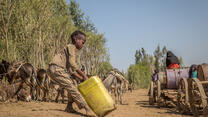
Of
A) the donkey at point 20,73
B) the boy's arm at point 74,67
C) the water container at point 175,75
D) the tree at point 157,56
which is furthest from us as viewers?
the tree at point 157,56

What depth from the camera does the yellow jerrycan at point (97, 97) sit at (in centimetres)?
478

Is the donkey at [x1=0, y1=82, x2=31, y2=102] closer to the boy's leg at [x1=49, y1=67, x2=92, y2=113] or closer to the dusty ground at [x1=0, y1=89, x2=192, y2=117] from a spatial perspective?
the dusty ground at [x1=0, y1=89, x2=192, y2=117]

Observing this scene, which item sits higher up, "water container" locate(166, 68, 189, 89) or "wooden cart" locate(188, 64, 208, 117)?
"water container" locate(166, 68, 189, 89)

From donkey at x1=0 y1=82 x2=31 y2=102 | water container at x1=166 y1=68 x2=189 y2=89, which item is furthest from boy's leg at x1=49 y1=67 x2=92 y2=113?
donkey at x1=0 y1=82 x2=31 y2=102

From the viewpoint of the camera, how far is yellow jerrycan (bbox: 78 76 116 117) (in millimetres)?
4781

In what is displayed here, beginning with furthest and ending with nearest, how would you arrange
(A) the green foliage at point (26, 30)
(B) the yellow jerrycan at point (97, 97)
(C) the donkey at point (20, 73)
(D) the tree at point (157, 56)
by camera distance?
(D) the tree at point (157, 56) → (A) the green foliage at point (26, 30) → (C) the donkey at point (20, 73) → (B) the yellow jerrycan at point (97, 97)

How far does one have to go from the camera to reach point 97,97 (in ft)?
15.9

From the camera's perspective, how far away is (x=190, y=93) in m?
5.45

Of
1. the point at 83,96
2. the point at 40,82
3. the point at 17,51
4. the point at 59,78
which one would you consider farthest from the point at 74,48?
the point at 17,51

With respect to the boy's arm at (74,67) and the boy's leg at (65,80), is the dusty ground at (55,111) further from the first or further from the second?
the boy's arm at (74,67)

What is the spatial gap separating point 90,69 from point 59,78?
33936 millimetres

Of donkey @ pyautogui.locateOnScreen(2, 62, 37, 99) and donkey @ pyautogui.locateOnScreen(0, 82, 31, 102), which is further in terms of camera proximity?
donkey @ pyautogui.locateOnScreen(2, 62, 37, 99)

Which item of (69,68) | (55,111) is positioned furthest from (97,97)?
(55,111)

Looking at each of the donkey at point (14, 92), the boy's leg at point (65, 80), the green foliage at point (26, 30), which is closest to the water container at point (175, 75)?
the boy's leg at point (65, 80)
